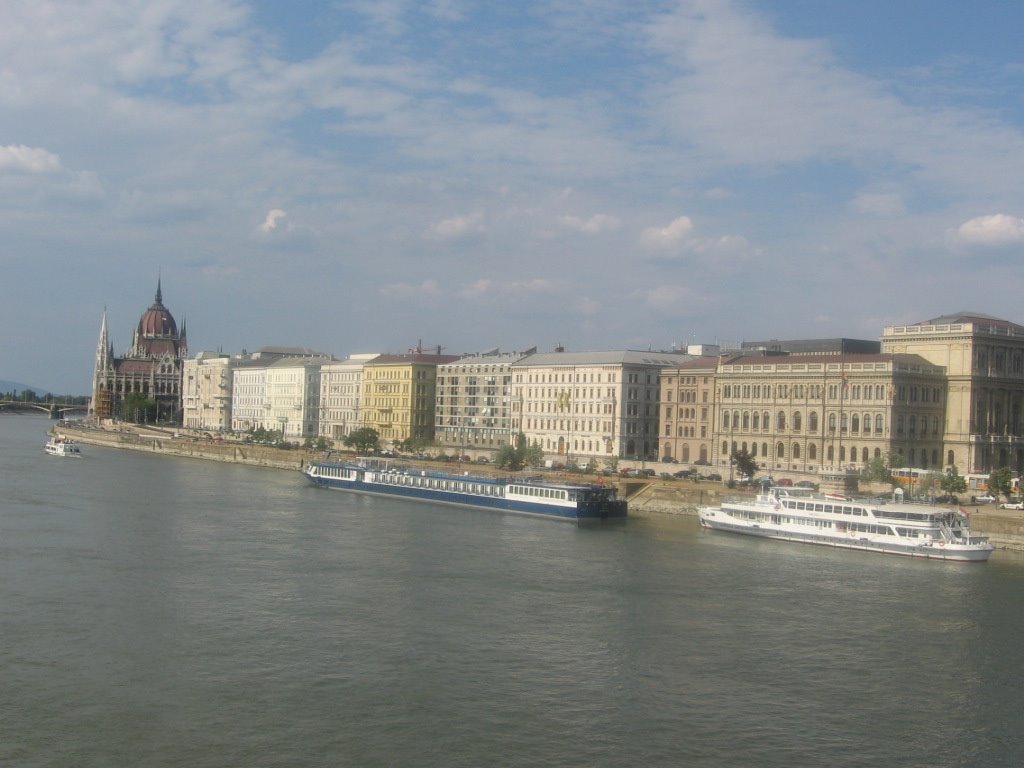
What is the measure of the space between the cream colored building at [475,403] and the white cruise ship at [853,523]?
43.7 m

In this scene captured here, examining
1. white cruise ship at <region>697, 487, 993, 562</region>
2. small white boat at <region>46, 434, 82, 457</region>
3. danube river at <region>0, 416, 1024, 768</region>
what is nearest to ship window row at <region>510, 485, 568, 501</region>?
white cruise ship at <region>697, 487, 993, 562</region>

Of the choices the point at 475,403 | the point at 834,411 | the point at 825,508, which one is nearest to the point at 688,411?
the point at 834,411

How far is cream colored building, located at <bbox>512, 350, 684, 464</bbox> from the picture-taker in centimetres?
9119

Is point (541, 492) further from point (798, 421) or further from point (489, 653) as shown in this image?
point (489, 653)

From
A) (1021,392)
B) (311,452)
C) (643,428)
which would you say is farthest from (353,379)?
(1021,392)

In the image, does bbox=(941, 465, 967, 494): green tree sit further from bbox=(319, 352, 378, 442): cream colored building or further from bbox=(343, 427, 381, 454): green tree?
bbox=(319, 352, 378, 442): cream colored building

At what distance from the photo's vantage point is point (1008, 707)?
27531 mm

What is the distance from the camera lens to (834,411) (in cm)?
7506

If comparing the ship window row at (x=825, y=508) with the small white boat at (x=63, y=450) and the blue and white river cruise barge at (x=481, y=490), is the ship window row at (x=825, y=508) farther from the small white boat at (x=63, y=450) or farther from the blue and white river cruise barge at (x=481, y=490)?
the small white boat at (x=63, y=450)

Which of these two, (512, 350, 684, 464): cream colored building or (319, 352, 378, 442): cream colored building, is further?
(319, 352, 378, 442): cream colored building

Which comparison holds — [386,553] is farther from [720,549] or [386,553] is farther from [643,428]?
[643,428]

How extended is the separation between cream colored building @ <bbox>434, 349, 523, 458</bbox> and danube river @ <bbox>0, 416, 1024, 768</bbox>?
173ft

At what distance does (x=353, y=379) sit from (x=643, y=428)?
42.4 m

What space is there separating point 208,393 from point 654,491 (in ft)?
333
